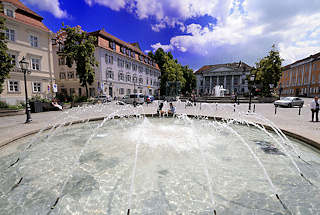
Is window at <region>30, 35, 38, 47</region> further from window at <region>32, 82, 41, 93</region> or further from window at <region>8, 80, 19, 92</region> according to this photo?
window at <region>8, 80, 19, 92</region>

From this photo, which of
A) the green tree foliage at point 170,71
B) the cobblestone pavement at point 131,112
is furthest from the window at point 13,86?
the green tree foliage at point 170,71

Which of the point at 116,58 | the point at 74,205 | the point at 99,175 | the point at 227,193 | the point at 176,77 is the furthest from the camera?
the point at 176,77

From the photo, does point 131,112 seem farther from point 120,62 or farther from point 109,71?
point 120,62

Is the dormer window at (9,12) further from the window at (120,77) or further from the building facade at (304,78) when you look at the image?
the building facade at (304,78)

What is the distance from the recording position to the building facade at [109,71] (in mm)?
34216

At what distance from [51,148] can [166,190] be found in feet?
16.6

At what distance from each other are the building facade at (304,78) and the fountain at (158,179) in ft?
174

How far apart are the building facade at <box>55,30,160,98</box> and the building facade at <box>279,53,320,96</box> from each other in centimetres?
4605

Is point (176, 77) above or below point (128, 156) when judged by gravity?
above

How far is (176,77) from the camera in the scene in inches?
2077

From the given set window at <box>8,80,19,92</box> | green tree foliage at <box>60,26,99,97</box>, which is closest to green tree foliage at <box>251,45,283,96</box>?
green tree foliage at <box>60,26,99,97</box>

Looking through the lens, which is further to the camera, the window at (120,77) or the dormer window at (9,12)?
the window at (120,77)

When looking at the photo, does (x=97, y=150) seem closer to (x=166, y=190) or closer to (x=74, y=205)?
(x=74, y=205)

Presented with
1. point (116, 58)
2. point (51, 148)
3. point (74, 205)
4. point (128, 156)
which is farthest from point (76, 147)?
point (116, 58)
